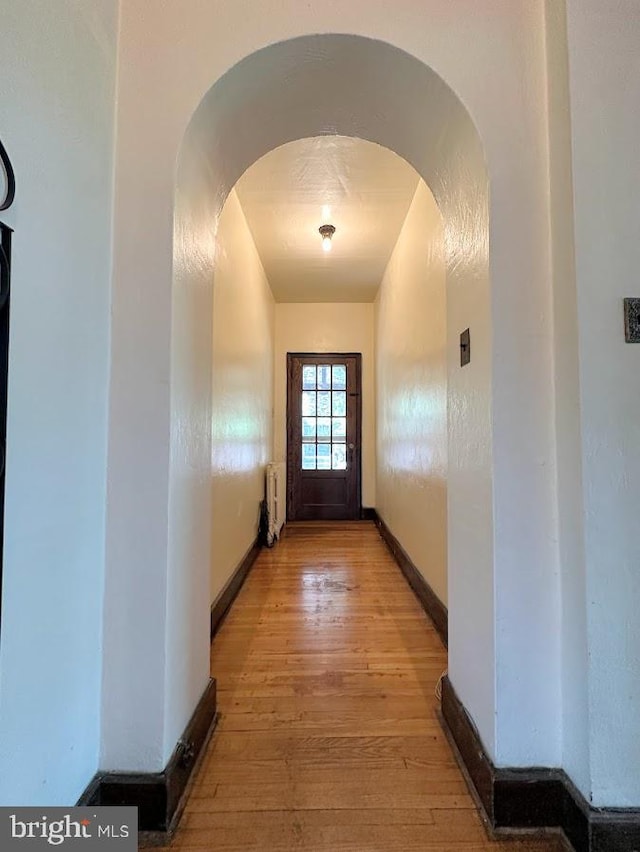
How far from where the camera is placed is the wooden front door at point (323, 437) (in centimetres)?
547

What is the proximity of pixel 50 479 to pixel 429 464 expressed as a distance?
6.70ft

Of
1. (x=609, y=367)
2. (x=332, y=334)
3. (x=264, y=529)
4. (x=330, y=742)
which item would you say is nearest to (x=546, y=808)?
(x=330, y=742)

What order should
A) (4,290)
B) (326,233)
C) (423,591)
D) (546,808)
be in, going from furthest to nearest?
(326,233)
(423,591)
(546,808)
(4,290)

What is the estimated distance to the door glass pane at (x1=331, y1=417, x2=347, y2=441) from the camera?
5.54 metres

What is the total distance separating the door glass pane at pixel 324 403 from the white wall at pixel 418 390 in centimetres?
123

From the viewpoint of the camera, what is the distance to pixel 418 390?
2.91 m

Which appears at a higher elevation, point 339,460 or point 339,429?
point 339,429

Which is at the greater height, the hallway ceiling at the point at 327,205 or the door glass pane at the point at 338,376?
the hallway ceiling at the point at 327,205

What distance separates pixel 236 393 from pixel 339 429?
8.71 feet

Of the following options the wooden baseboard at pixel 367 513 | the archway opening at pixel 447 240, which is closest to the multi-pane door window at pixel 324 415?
the wooden baseboard at pixel 367 513

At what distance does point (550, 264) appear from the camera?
1.16 meters

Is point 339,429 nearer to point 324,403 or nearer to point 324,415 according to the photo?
point 324,415

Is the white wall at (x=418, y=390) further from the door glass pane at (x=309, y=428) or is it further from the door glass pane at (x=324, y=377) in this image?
the door glass pane at (x=309, y=428)

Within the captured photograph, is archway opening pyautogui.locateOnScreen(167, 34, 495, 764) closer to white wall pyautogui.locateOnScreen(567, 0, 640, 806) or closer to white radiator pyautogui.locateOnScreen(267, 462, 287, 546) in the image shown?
white wall pyautogui.locateOnScreen(567, 0, 640, 806)
